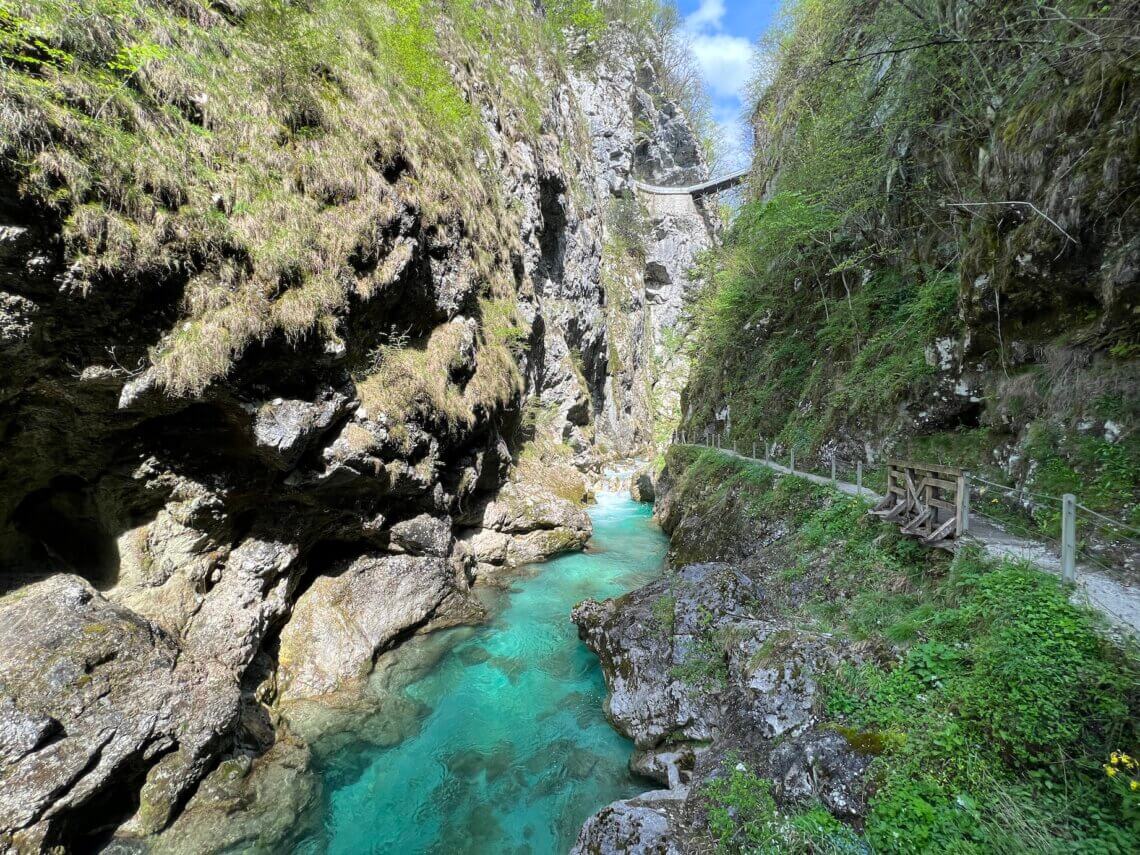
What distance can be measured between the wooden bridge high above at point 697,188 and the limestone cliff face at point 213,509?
3327 cm

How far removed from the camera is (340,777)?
19.9 ft

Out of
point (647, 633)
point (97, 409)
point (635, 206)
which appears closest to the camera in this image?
point (97, 409)

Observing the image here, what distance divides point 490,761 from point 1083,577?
7464mm

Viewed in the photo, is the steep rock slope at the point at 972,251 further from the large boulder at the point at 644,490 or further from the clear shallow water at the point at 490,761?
the large boulder at the point at 644,490

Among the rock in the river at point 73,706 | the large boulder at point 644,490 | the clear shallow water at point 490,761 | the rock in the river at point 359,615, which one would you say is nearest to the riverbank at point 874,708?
the clear shallow water at point 490,761

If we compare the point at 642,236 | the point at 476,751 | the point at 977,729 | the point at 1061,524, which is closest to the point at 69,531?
the point at 476,751

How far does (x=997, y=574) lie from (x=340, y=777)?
8.55m

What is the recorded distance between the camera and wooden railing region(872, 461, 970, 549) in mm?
5285

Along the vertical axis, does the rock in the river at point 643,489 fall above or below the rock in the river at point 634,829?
below

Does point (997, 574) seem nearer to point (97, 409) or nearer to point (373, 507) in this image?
point (373, 507)

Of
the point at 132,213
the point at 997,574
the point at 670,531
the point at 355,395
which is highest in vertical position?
the point at 132,213

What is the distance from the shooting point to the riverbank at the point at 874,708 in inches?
117

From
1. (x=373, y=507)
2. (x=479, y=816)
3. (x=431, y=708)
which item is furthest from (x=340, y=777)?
(x=373, y=507)

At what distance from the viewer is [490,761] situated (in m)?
6.37
